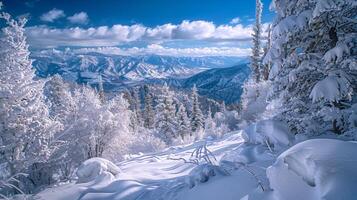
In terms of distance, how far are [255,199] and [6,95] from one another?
1062 centimetres

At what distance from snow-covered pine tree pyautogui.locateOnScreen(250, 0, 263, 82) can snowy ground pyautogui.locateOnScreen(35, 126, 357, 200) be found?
2675 centimetres

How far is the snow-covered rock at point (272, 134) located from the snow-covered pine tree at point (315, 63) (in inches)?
12.6

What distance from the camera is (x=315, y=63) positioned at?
321 inches

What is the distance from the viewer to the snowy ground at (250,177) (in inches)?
155

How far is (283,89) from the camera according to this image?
923 centimetres

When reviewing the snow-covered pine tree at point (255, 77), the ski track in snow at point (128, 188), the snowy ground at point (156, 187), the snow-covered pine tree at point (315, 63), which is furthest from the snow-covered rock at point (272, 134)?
the snow-covered pine tree at point (255, 77)

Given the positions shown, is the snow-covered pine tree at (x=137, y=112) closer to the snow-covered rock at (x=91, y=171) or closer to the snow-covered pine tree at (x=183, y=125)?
the snow-covered pine tree at (x=183, y=125)

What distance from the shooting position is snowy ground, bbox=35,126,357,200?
3.95 metres

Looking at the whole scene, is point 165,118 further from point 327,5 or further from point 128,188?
point 327,5

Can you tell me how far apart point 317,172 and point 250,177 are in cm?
310

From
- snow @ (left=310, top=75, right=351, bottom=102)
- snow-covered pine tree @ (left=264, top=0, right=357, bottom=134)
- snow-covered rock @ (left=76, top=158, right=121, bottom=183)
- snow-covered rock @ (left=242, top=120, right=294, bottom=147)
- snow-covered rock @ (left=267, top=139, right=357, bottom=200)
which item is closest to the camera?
snow-covered rock @ (left=267, top=139, right=357, bottom=200)

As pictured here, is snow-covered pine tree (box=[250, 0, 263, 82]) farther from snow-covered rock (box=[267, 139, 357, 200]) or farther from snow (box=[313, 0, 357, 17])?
snow-covered rock (box=[267, 139, 357, 200])

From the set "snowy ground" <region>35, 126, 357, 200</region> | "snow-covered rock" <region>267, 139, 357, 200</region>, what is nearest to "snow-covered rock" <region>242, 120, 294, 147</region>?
"snowy ground" <region>35, 126, 357, 200</region>

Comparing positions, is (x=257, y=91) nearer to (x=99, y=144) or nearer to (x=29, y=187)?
(x=99, y=144)
